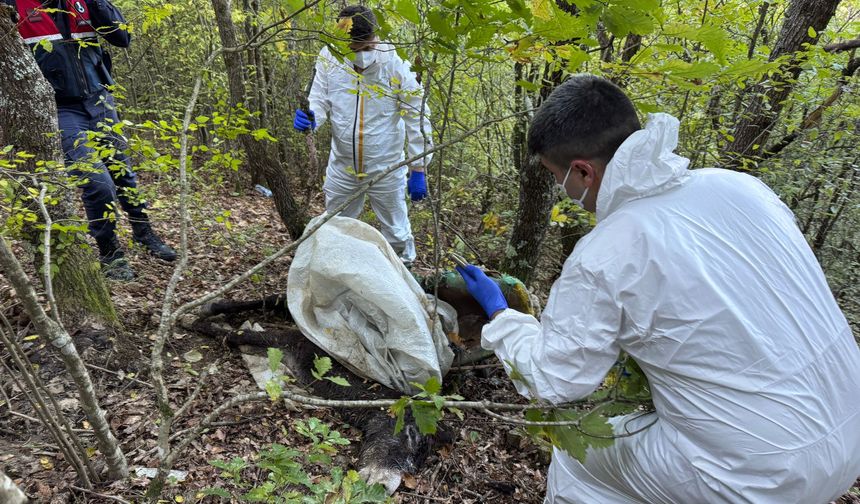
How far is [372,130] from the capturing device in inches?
151

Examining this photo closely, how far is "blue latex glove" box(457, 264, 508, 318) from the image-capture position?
2.18m

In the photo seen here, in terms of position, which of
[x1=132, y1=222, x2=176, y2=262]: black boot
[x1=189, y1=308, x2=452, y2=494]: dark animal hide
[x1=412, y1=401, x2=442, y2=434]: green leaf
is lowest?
[x1=189, y1=308, x2=452, y2=494]: dark animal hide

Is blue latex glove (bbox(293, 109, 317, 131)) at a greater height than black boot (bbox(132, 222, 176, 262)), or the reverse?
blue latex glove (bbox(293, 109, 317, 131))

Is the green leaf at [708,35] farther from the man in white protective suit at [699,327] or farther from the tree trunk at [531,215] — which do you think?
the tree trunk at [531,215]

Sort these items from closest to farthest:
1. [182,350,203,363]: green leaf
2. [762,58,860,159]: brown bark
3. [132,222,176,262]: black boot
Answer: [182,350,203,363]: green leaf
[132,222,176,262]: black boot
[762,58,860,159]: brown bark

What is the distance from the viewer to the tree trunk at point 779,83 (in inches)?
136

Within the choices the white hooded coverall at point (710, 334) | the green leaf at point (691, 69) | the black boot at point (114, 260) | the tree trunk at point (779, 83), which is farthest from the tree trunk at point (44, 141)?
the tree trunk at point (779, 83)

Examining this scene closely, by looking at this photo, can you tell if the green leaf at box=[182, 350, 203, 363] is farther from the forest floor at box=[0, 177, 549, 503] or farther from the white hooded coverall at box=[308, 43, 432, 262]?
the white hooded coverall at box=[308, 43, 432, 262]

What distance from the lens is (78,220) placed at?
2266 mm

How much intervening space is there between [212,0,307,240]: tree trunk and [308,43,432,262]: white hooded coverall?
0.36 m

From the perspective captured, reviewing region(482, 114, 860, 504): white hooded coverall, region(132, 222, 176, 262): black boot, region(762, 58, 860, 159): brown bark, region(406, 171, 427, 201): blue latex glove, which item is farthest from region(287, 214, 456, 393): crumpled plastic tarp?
region(762, 58, 860, 159): brown bark

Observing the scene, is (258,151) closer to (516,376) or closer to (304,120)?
(304,120)

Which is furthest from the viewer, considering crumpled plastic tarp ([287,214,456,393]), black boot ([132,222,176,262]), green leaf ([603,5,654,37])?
black boot ([132,222,176,262])

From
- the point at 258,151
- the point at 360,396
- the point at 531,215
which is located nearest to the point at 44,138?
the point at 258,151
